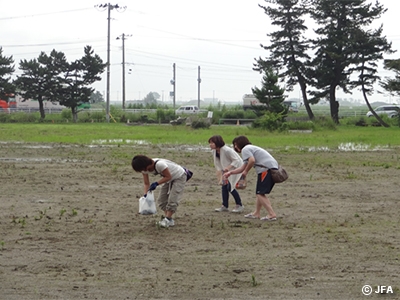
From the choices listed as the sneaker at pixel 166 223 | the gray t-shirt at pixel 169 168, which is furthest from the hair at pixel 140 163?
the sneaker at pixel 166 223

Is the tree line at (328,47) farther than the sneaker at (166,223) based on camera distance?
Yes

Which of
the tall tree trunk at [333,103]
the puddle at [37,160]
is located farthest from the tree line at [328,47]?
the puddle at [37,160]

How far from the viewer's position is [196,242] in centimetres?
859

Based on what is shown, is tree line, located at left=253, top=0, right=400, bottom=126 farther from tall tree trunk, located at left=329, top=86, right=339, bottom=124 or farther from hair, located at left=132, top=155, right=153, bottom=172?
hair, located at left=132, top=155, right=153, bottom=172

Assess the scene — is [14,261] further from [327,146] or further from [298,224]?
[327,146]

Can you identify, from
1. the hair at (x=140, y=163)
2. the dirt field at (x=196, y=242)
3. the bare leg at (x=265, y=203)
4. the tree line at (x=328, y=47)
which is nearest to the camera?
the dirt field at (x=196, y=242)

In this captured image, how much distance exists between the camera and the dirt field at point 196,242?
257 inches

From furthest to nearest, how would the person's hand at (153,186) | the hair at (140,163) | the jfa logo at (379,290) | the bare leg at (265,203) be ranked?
1. the bare leg at (265,203)
2. the person's hand at (153,186)
3. the hair at (140,163)
4. the jfa logo at (379,290)

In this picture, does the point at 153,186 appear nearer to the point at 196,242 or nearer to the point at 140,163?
the point at 140,163

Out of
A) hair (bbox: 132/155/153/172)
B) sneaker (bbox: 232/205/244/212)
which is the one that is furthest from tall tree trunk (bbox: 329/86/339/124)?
hair (bbox: 132/155/153/172)

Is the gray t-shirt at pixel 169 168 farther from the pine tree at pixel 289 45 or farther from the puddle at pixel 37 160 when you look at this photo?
the pine tree at pixel 289 45

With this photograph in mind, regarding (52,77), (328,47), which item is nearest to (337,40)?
(328,47)

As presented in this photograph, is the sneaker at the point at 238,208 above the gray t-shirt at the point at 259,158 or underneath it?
underneath

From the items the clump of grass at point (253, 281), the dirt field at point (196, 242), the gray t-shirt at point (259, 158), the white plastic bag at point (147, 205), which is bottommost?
the dirt field at point (196, 242)
